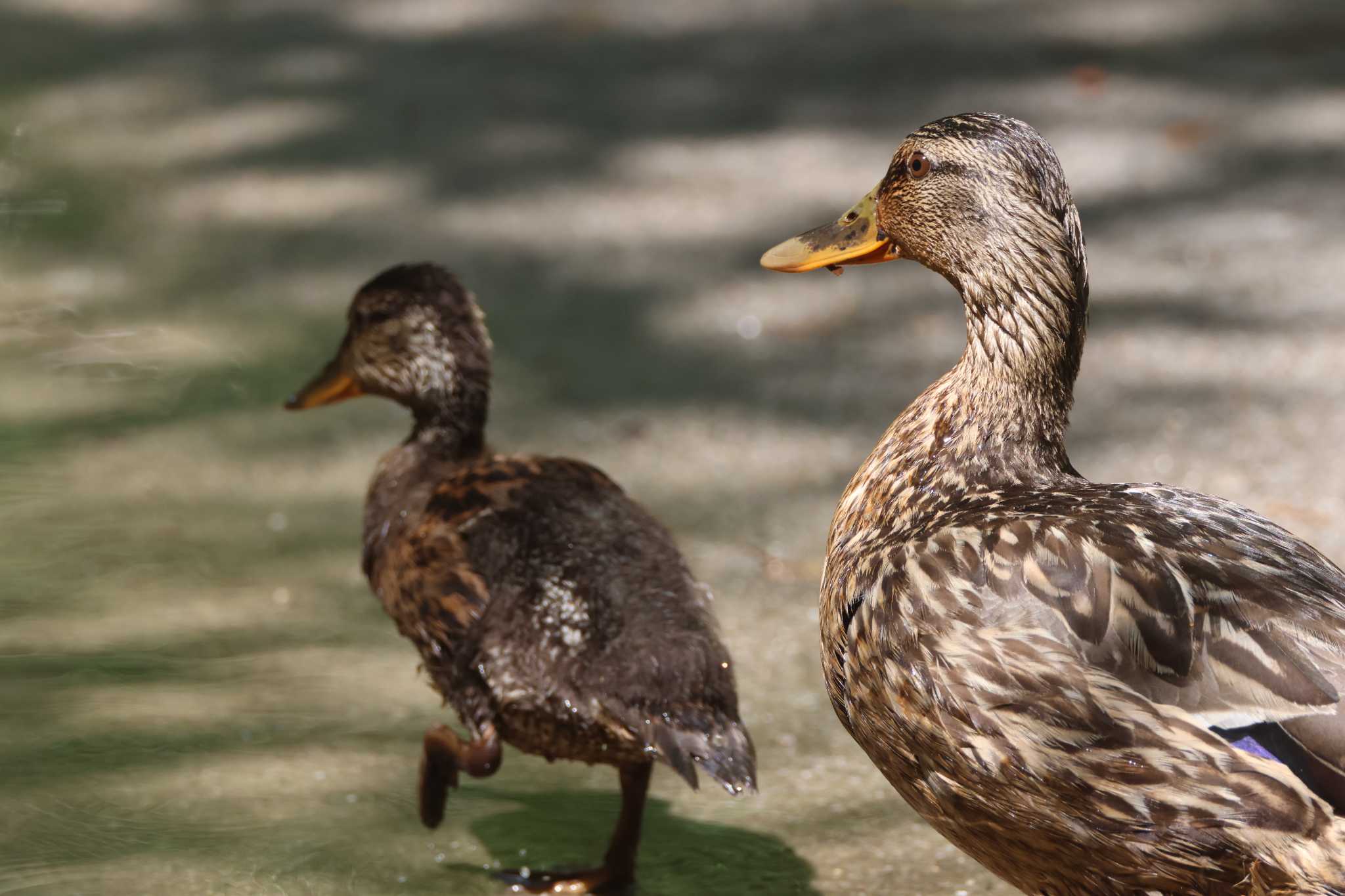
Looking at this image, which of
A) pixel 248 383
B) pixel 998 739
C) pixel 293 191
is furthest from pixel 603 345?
pixel 998 739

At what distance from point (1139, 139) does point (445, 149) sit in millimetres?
3012

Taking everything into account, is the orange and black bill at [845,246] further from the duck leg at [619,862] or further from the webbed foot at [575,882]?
the webbed foot at [575,882]

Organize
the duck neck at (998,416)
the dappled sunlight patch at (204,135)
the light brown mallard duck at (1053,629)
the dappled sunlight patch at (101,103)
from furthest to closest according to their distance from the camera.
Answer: the dappled sunlight patch at (101,103) → the dappled sunlight patch at (204,135) → the duck neck at (998,416) → the light brown mallard duck at (1053,629)

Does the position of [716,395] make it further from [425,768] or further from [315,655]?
[425,768]

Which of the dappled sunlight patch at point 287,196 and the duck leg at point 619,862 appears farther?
the dappled sunlight patch at point 287,196

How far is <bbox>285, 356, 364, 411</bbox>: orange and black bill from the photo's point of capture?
4.60 metres

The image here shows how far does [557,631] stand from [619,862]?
540mm

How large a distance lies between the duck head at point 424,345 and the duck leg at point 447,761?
1.01 m

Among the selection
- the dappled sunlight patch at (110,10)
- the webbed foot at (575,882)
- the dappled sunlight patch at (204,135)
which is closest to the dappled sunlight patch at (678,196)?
the dappled sunlight patch at (204,135)

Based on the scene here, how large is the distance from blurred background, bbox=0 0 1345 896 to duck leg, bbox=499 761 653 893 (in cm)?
14

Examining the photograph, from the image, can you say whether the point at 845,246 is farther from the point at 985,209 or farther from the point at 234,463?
the point at 234,463

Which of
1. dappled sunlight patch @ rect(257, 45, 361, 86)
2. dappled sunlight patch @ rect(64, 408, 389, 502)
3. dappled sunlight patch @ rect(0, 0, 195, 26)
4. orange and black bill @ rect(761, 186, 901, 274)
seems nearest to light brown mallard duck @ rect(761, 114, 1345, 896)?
orange and black bill @ rect(761, 186, 901, 274)

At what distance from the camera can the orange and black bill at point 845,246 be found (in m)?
3.38

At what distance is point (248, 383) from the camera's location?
5773 mm
